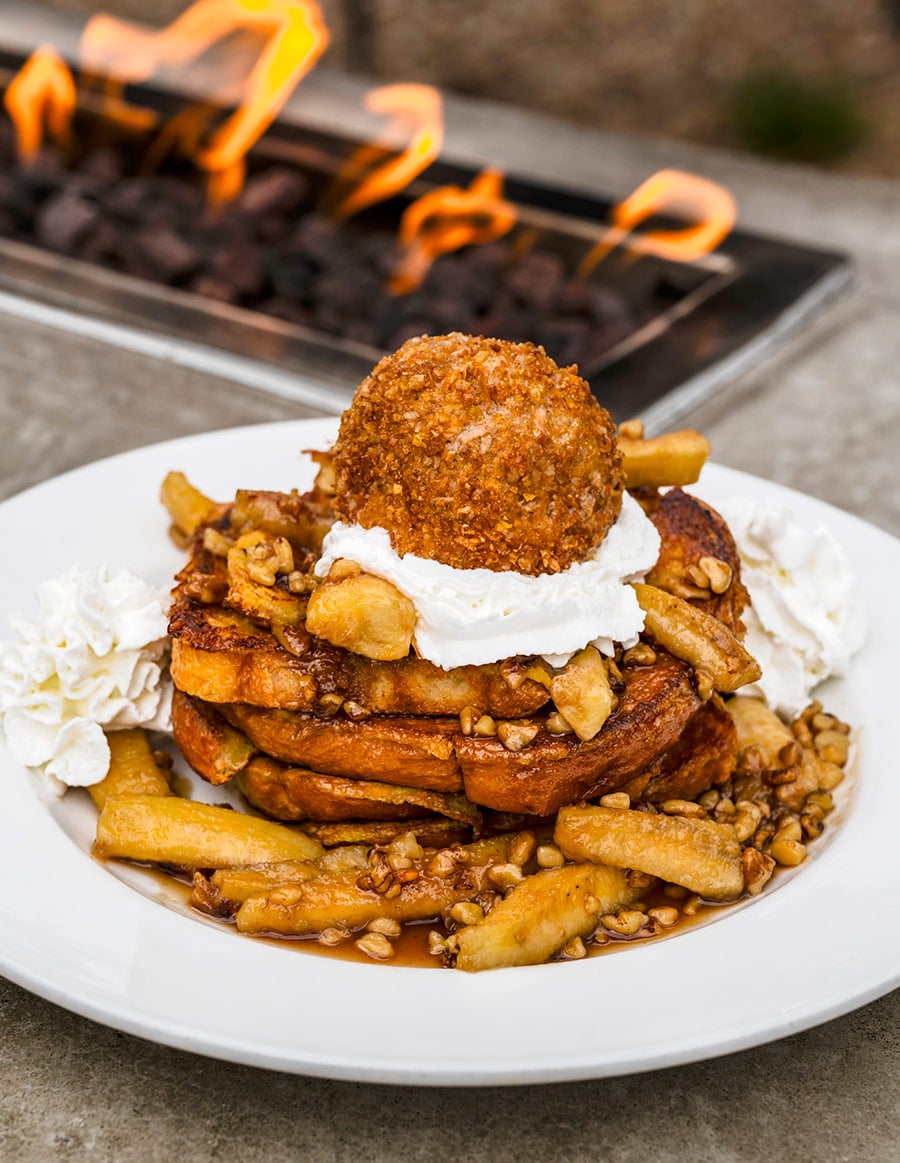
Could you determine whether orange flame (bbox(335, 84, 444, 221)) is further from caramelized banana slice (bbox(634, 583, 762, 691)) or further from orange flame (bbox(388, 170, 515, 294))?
caramelized banana slice (bbox(634, 583, 762, 691))

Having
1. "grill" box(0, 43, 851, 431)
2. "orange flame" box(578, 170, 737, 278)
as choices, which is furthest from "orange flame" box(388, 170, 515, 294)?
"orange flame" box(578, 170, 737, 278)

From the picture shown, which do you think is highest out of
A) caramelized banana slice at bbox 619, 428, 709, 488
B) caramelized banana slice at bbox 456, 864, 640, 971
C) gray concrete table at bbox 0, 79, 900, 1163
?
caramelized banana slice at bbox 619, 428, 709, 488

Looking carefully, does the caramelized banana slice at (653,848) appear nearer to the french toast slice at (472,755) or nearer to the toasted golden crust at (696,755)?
the french toast slice at (472,755)

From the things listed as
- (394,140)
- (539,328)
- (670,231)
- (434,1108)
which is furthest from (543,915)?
Answer: (394,140)

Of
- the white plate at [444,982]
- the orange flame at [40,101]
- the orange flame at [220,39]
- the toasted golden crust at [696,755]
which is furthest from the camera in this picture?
the orange flame at [40,101]

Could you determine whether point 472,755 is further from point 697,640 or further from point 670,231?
point 670,231

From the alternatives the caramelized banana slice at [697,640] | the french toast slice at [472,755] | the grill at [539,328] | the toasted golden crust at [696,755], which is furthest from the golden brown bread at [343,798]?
the grill at [539,328]
